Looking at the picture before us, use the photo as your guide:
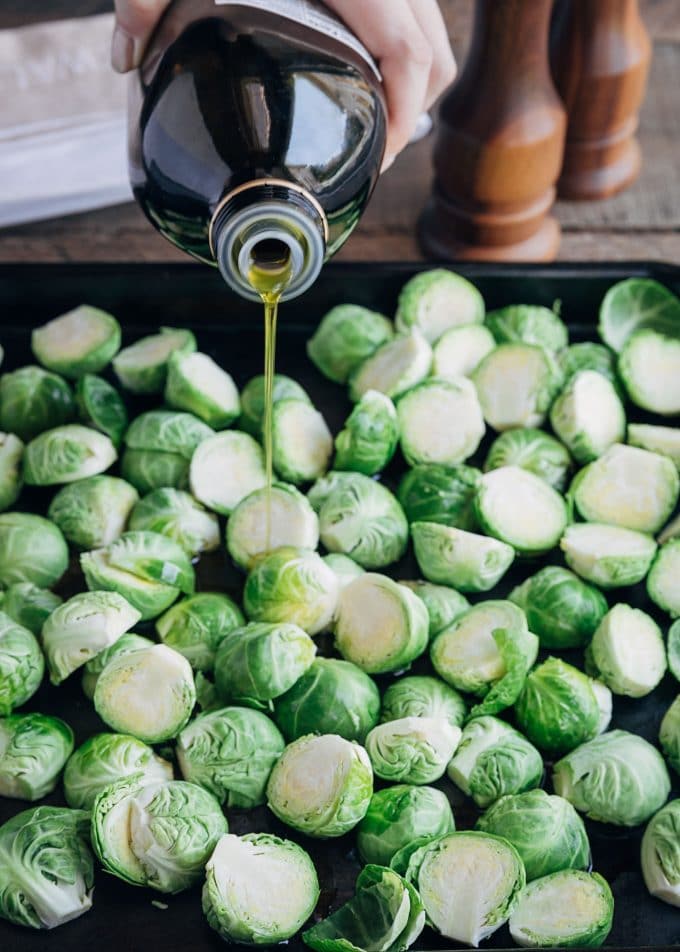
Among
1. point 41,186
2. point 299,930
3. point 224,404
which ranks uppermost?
point 41,186

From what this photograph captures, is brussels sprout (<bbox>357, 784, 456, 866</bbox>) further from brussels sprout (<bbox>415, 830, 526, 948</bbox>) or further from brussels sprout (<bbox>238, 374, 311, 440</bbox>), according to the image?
brussels sprout (<bbox>238, 374, 311, 440</bbox>)

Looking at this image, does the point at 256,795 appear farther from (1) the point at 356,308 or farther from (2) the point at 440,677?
(1) the point at 356,308

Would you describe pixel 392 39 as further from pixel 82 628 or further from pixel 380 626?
pixel 82 628

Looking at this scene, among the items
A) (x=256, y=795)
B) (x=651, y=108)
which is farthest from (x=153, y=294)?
(x=651, y=108)

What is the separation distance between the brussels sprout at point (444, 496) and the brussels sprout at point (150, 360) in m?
0.50

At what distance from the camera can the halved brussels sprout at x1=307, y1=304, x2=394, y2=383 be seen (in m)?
2.21

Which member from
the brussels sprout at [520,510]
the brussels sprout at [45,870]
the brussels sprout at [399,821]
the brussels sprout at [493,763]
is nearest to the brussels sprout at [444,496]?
the brussels sprout at [520,510]

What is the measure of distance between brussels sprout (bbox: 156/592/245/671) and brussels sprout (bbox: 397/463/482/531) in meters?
0.38

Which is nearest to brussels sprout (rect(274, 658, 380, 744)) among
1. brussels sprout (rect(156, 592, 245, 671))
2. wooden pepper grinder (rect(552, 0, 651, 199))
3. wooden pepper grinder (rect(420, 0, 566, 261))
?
brussels sprout (rect(156, 592, 245, 671))

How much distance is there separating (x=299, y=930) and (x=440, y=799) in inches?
10.4

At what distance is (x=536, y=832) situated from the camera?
1.60 metres

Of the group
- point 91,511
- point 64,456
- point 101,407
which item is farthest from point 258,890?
point 101,407

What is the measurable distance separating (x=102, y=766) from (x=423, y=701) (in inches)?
18.8

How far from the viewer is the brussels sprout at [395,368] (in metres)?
2.17
